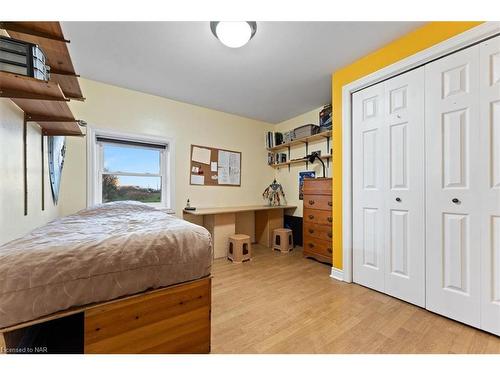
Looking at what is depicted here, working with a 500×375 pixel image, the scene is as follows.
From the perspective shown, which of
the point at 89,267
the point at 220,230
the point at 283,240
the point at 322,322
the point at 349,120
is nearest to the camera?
the point at 89,267

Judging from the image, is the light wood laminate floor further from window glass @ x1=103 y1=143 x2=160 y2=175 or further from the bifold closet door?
window glass @ x1=103 y1=143 x2=160 y2=175

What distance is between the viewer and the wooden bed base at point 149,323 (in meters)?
0.83

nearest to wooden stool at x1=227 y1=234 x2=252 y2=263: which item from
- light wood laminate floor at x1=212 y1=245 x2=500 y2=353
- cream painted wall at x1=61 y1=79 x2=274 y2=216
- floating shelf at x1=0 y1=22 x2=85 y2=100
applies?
light wood laminate floor at x1=212 y1=245 x2=500 y2=353

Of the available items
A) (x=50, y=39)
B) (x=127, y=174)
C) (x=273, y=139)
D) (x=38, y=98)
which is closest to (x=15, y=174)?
(x=38, y=98)

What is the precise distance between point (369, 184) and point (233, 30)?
5.89 ft

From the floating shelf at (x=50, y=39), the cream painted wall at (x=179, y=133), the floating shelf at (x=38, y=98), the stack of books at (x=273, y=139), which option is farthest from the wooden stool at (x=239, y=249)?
the floating shelf at (x=50, y=39)

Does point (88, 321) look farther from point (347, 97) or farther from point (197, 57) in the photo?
point (347, 97)

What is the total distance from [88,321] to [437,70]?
2.65 meters

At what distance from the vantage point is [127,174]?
110 inches

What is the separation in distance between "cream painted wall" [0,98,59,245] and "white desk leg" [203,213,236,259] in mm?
1847

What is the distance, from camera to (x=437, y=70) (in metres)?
1.59

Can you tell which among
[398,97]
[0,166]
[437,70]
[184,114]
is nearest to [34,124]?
[0,166]

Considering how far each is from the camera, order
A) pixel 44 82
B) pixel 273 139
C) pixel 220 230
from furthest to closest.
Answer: pixel 273 139 → pixel 220 230 → pixel 44 82

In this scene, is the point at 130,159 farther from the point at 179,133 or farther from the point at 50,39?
the point at 50,39
